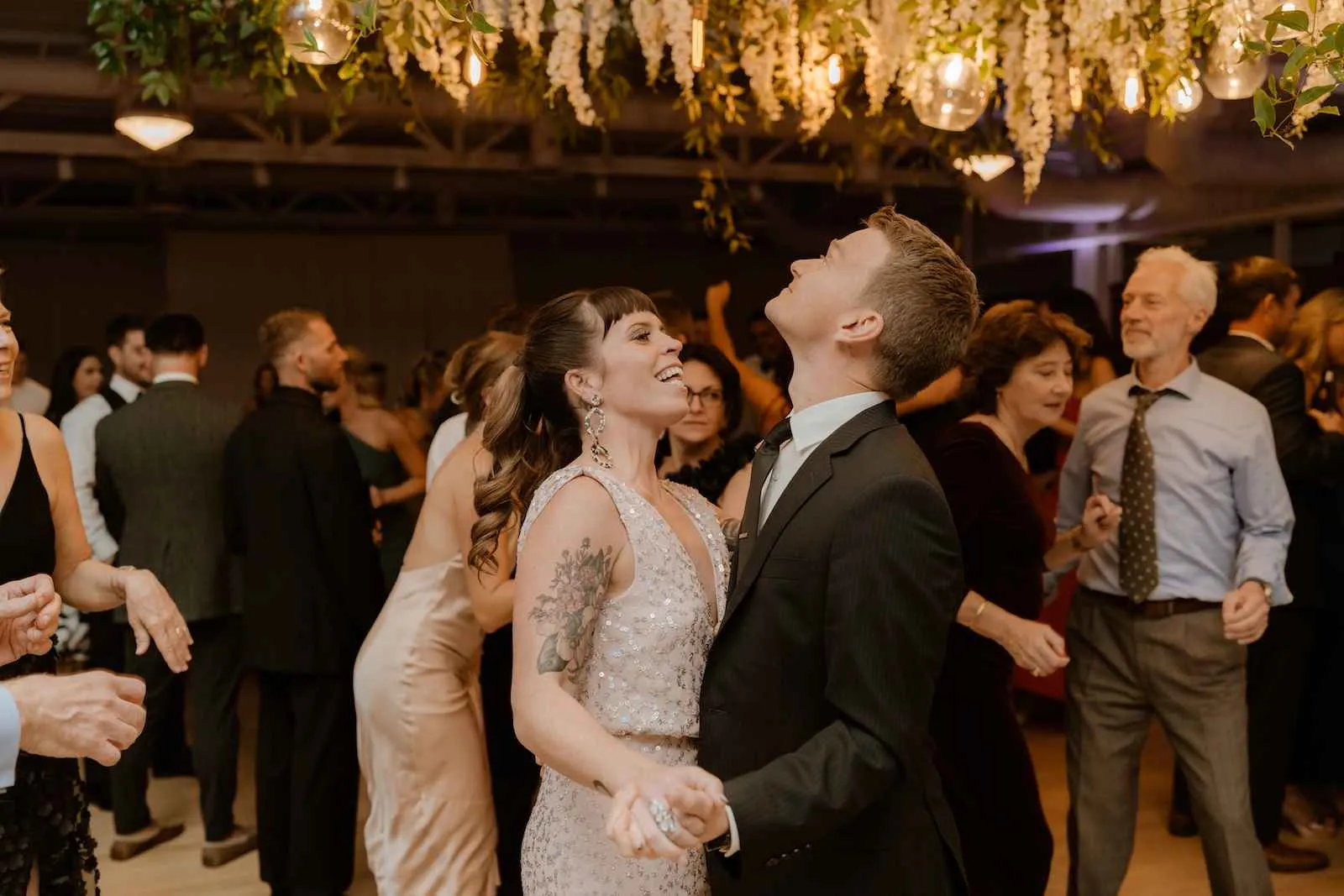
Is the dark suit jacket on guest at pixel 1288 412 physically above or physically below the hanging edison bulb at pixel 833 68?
below

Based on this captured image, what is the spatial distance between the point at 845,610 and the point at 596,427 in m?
0.63

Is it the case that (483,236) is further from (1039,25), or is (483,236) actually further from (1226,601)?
(1226,601)

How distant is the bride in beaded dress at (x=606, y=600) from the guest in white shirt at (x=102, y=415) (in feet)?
9.08

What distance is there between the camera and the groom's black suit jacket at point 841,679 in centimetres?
148

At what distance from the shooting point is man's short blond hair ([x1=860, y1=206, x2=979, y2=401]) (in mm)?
1714

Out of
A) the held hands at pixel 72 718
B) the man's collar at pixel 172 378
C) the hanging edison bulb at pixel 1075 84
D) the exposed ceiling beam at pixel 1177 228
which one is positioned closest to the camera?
the held hands at pixel 72 718

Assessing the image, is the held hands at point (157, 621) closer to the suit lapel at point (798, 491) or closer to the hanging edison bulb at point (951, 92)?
the suit lapel at point (798, 491)

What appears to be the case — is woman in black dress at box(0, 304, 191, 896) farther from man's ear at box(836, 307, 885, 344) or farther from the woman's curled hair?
the woman's curled hair

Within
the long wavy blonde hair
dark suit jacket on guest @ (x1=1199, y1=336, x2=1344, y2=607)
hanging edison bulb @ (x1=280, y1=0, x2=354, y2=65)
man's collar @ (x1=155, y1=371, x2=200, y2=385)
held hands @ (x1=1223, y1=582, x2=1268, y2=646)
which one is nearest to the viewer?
held hands @ (x1=1223, y1=582, x2=1268, y2=646)

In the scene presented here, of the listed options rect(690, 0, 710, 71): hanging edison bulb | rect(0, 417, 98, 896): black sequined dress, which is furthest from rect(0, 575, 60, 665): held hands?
rect(690, 0, 710, 71): hanging edison bulb

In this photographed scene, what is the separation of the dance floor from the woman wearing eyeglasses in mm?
1595

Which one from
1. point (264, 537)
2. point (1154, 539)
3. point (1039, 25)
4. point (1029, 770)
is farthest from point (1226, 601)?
point (264, 537)

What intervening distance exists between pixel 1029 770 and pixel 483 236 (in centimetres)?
1135

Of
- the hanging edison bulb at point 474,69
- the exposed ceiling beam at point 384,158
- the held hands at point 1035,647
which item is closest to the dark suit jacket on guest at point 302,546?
the hanging edison bulb at point 474,69
